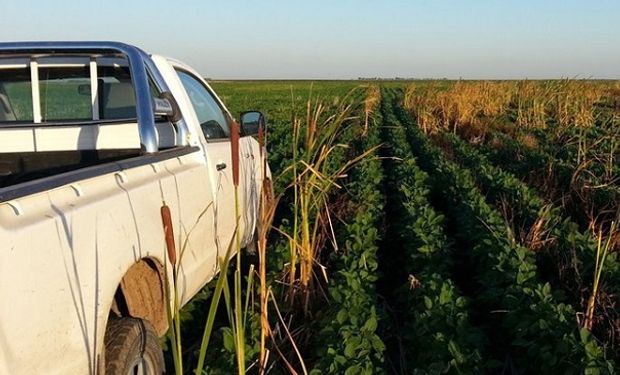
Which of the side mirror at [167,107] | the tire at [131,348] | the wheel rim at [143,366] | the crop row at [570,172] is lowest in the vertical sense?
the crop row at [570,172]

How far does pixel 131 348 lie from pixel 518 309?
268 cm

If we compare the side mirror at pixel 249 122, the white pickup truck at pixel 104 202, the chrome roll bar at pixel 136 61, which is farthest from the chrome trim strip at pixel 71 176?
the side mirror at pixel 249 122

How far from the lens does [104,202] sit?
2.47 m

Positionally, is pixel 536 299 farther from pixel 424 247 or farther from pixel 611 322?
pixel 424 247

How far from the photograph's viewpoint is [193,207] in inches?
141

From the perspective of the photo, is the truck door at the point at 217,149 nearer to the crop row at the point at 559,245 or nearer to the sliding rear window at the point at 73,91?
the sliding rear window at the point at 73,91

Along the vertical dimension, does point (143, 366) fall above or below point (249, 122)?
below

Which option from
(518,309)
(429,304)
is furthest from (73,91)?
(518,309)

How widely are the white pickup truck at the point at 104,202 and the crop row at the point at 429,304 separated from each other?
1.42m

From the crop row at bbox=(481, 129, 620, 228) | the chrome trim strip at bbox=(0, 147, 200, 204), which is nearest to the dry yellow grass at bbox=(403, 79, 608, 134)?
the crop row at bbox=(481, 129, 620, 228)

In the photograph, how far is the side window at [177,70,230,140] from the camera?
462 cm

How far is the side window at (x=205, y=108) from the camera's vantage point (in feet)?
15.1

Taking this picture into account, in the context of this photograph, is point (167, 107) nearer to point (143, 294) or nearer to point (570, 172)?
point (143, 294)

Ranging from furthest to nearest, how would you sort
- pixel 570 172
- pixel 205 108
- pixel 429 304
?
pixel 570 172 < pixel 205 108 < pixel 429 304
